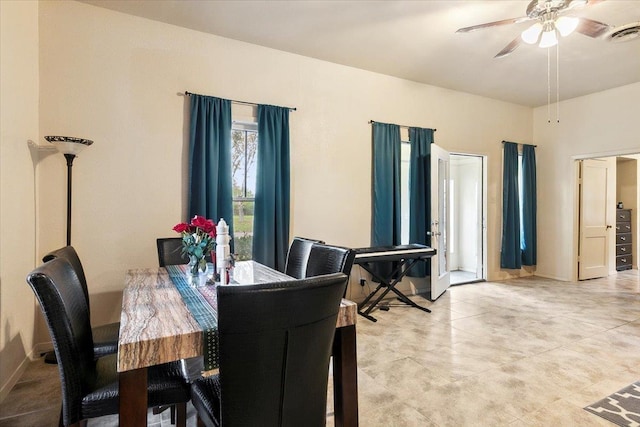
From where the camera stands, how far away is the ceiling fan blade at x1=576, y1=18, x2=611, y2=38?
2606 millimetres

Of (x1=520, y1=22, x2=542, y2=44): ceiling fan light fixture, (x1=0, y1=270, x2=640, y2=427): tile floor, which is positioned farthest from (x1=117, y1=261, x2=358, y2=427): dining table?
(x1=520, y1=22, x2=542, y2=44): ceiling fan light fixture

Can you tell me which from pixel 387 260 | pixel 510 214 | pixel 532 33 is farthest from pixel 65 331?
pixel 510 214

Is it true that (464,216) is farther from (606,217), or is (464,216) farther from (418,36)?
(418,36)

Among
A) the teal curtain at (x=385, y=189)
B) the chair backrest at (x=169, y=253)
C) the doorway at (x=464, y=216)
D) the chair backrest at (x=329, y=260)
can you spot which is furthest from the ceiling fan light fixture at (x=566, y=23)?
the chair backrest at (x=169, y=253)

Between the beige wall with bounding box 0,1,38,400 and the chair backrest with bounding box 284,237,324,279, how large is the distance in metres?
1.92

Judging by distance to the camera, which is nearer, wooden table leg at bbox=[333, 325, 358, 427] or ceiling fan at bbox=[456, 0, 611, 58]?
wooden table leg at bbox=[333, 325, 358, 427]

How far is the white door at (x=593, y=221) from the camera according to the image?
5.94m

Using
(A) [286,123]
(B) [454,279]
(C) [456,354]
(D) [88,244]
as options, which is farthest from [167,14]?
(B) [454,279]

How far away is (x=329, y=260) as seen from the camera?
6.72 feet

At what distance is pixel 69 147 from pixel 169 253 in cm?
120

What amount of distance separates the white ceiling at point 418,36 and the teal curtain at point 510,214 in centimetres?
132

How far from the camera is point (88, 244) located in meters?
3.14

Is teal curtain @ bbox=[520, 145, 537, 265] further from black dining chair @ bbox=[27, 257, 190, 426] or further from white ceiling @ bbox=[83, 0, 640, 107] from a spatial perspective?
black dining chair @ bbox=[27, 257, 190, 426]

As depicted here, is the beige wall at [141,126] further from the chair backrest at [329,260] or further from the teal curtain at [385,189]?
the chair backrest at [329,260]
